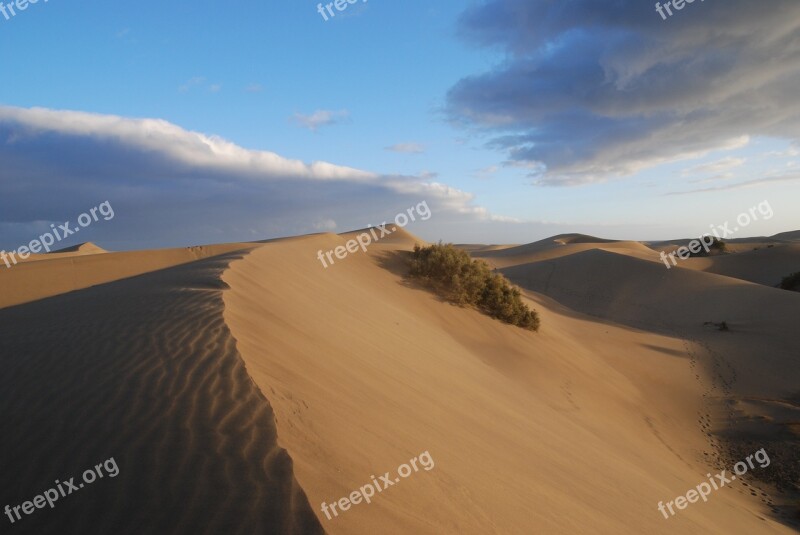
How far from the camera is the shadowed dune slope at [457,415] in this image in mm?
3303

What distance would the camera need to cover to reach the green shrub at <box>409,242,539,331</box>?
1321cm

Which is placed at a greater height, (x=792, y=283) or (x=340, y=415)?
(x=340, y=415)

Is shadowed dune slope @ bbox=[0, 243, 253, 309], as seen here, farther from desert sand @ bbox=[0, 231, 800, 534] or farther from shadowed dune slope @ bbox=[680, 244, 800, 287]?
shadowed dune slope @ bbox=[680, 244, 800, 287]

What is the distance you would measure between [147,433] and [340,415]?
1389 mm

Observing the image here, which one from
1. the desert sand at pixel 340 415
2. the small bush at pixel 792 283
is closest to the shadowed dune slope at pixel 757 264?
the small bush at pixel 792 283

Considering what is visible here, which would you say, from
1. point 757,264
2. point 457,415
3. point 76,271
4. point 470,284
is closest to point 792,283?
point 757,264

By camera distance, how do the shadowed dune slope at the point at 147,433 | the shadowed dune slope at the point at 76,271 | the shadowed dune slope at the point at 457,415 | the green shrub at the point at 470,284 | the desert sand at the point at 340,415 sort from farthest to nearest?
1. the shadowed dune slope at the point at 76,271
2. the green shrub at the point at 470,284
3. the shadowed dune slope at the point at 457,415
4. the desert sand at the point at 340,415
5. the shadowed dune slope at the point at 147,433

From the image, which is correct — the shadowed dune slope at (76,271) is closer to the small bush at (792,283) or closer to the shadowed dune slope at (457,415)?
the shadowed dune slope at (457,415)

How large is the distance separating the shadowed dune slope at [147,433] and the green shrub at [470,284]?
338 inches

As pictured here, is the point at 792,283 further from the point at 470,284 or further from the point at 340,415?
the point at 340,415

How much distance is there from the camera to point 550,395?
9.23 metres

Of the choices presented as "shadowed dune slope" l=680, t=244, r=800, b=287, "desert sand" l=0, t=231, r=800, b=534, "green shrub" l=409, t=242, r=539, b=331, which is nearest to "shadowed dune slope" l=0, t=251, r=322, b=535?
"desert sand" l=0, t=231, r=800, b=534

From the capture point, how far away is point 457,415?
5.48 metres

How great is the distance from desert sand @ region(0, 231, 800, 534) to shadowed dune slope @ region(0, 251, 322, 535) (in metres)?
0.01
